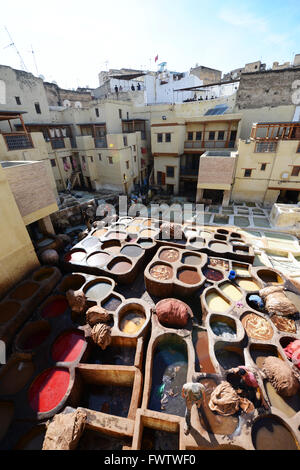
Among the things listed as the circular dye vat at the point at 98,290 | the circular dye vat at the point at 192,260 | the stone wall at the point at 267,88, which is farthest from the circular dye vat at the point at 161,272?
the stone wall at the point at 267,88

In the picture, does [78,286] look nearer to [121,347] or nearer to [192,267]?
[121,347]

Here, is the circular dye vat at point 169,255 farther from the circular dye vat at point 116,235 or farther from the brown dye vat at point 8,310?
the brown dye vat at point 8,310

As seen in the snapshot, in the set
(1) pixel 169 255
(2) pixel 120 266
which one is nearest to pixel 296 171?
(1) pixel 169 255

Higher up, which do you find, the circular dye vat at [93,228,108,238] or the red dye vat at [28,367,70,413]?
the circular dye vat at [93,228,108,238]

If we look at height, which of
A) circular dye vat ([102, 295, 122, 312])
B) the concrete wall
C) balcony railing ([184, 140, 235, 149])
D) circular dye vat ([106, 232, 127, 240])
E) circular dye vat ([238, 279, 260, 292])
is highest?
balcony railing ([184, 140, 235, 149])

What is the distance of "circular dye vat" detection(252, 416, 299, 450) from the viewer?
246 inches

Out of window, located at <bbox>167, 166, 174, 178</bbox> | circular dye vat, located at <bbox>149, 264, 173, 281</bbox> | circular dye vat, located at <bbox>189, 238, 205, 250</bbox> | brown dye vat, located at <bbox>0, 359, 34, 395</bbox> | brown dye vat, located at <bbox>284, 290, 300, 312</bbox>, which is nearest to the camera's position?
brown dye vat, located at <bbox>0, 359, 34, 395</bbox>

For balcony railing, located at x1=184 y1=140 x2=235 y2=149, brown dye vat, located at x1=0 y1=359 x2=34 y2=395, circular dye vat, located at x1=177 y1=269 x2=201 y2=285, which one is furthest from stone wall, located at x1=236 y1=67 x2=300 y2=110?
brown dye vat, located at x1=0 y1=359 x2=34 y2=395

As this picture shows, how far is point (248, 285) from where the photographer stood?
464 inches

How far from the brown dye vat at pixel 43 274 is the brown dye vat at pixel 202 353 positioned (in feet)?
32.0

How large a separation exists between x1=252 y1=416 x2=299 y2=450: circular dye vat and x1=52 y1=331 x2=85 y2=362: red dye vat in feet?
24.0

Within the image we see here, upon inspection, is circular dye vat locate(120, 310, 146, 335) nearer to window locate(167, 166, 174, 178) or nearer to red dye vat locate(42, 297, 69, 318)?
red dye vat locate(42, 297, 69, 318)

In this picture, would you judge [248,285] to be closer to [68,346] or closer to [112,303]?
[112,303]

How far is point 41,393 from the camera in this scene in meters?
7.89
